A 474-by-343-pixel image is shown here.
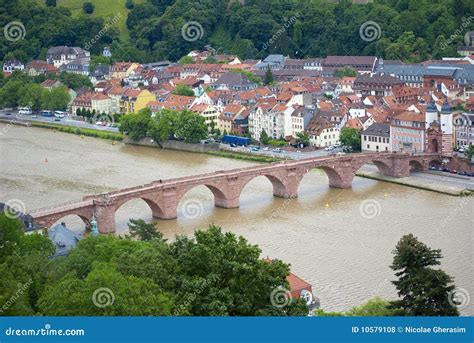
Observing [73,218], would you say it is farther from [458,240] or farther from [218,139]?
Answer: [218,139]

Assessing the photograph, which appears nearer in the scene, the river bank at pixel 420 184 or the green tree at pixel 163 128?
A: the river bank at pixel 420 184

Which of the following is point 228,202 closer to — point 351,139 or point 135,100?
point 351,139

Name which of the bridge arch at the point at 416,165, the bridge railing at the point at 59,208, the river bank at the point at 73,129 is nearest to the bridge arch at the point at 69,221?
the bridge railing at the point at 59,208

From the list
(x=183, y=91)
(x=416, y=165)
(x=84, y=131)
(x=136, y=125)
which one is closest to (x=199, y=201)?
(x=416, y=165)

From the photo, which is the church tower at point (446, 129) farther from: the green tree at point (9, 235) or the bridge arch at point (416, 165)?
the green tree at point (9, 235)

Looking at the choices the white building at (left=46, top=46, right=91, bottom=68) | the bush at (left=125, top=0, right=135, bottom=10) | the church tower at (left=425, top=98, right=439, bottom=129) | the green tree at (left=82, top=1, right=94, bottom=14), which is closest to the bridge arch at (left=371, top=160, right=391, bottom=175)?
the church tower at (left=425, top=98, right=439, bottom=129)
